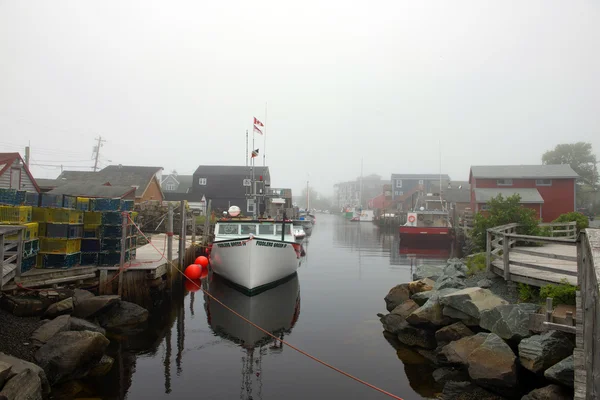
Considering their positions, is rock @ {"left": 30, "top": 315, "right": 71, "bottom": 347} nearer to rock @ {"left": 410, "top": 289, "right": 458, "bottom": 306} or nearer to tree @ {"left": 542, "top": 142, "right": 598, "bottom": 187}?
rock @ {"left": 410, "top": 289, "right": 458, "bottom": 306}

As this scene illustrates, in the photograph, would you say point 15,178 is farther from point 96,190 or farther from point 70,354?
point 70,354

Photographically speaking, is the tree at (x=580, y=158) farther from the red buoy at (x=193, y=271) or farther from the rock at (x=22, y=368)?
the rock at (x=22, y=368)

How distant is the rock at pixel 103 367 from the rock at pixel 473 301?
7711mm

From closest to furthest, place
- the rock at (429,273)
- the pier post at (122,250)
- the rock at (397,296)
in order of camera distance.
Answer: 1. the pier post at (122,250)
2. the rock at (397,296)
3. the rock at (429,273)

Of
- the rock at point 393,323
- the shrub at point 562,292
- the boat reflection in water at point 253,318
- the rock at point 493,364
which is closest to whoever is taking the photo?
the rock at point 493,364

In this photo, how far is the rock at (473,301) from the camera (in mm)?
8891

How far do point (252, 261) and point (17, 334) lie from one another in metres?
7.89

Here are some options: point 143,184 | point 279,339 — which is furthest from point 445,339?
point 143,184

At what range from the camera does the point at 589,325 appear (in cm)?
375

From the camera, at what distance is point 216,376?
855cm

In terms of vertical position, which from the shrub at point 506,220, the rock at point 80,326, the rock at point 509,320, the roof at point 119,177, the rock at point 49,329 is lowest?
the rock at point 80,326

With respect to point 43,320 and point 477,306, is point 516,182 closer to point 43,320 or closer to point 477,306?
point 477,306

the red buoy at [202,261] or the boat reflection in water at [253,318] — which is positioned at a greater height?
the red buoy at [202,261]

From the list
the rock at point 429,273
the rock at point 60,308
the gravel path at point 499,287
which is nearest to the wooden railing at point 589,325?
the gravel path at point 499,287
